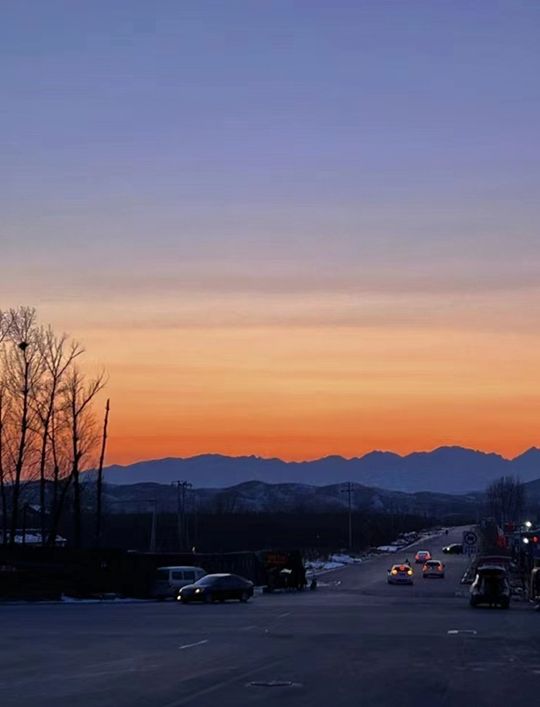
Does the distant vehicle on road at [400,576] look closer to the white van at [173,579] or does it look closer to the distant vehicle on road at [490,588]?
the white van at [173,579]

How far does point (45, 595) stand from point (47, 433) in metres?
22.5

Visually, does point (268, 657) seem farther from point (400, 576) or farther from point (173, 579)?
point (400, 576)

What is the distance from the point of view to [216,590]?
52.9 m

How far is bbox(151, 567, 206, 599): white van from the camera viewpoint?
193ft

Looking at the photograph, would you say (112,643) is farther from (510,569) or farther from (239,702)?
(510,569)

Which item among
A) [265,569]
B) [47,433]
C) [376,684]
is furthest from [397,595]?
[376,684]

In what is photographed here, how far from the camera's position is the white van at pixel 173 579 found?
193ft

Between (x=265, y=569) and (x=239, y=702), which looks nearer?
(x=239, y=702)

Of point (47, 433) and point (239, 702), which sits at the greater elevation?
point (47, 433)

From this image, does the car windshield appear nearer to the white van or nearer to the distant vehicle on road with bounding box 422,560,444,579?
the white van

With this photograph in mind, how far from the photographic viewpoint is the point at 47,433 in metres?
81.4

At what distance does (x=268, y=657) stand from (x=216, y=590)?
1099 inches

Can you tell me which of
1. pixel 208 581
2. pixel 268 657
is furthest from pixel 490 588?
pixel 268 657

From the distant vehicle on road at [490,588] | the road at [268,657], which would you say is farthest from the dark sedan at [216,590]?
the distant vehicle on road at [490,588]
